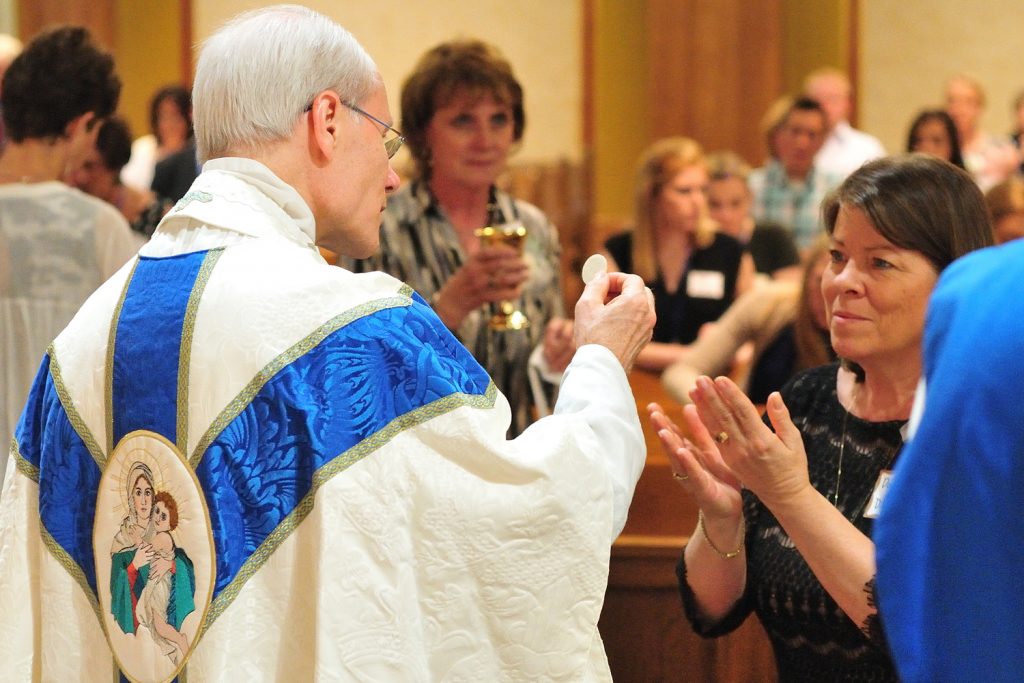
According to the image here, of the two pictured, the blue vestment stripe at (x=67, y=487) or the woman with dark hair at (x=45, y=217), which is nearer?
the blue vestment stripe at (x=67, y=487)

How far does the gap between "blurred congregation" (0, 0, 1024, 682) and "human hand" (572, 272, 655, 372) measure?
129 mm

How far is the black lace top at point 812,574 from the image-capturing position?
2158mm

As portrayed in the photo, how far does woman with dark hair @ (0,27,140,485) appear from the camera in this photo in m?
3.14

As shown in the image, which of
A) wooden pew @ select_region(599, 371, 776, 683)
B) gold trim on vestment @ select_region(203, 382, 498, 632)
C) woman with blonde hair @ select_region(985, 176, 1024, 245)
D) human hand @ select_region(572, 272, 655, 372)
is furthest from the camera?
woman with blonde hair @ select_region(985, 176, 1024, 245)

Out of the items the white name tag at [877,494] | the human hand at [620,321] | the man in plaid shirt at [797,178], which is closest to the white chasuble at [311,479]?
the human hand at [620,321]

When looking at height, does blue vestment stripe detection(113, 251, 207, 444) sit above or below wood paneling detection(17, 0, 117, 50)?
below

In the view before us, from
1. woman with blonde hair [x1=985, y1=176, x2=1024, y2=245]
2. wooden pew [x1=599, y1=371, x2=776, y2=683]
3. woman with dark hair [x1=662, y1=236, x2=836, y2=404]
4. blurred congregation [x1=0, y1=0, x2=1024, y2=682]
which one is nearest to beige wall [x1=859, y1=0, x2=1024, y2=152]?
blurred congregation [x1=0, y1=0, x2=1024, y2=682]

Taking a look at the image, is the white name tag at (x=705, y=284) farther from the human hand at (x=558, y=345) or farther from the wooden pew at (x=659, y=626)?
the wooden pew at (x=659, y=626)

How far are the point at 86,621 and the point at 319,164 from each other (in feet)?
2.30

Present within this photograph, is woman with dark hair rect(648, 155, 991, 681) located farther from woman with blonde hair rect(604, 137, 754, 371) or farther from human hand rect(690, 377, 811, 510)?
woman with blonde hair rect(604, 137, 754, 371)

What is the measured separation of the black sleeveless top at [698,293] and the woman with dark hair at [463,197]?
1.75 m

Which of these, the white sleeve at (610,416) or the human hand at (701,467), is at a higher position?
the white sleeve at (610,416)

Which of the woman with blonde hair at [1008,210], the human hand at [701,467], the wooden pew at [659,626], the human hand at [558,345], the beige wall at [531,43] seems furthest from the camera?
the beige wall at [531,43]

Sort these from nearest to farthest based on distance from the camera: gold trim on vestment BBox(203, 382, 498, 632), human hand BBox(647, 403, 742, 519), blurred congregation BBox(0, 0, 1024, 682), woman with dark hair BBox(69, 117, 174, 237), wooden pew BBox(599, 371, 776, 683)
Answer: gold trim on vestment BBox(203, 382, 498, 632), human hand BBox(647, 403, 742, 519), blurred congregation BBox(0, 0, 1024, 682), wooden pew BBox(599, 371, 776, 683), woman with dark hair BBox(69, 117, 174, 237)
